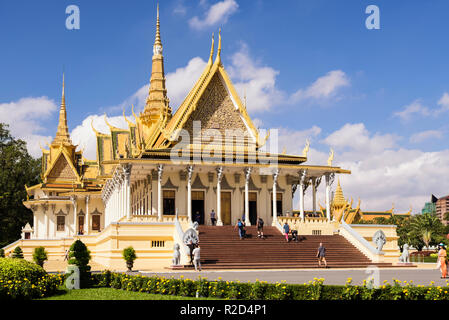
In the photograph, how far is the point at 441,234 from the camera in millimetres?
68375

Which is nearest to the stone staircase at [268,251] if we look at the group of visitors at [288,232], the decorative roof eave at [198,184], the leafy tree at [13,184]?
the group of visitors at [288,232]

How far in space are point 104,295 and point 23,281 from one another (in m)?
1.87

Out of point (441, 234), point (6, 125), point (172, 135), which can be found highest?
point (6, 125)

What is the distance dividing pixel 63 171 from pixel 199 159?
2667 cm

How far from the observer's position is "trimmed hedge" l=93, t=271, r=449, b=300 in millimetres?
11117

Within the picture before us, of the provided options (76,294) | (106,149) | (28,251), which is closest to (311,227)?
(76,294)

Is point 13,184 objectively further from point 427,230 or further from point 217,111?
point 427,230

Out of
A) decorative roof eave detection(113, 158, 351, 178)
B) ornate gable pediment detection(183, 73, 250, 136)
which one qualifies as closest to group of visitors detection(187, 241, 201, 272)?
decorative roof eave detection(113, 158, 351, 178)

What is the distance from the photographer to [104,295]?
13461 millimetres

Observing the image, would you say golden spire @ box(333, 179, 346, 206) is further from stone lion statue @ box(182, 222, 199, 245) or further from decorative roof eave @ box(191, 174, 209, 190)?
stone lion statue @ box(182, 222, 199, 245)

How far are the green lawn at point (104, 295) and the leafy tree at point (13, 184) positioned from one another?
42648mm

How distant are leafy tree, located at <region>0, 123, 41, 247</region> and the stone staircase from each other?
33.2m

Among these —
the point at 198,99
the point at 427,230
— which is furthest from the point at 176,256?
the point at 427,230
